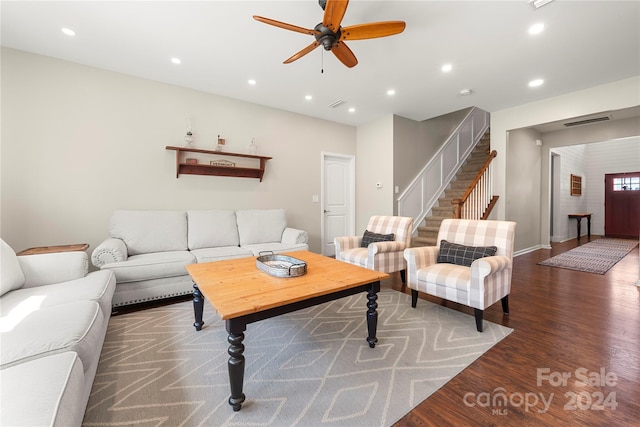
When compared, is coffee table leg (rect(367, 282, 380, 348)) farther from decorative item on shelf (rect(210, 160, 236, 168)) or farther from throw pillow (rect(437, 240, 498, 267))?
decorative item on shelf (rect(210, 160, 236, 168))

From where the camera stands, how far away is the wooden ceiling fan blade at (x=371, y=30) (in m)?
1.89

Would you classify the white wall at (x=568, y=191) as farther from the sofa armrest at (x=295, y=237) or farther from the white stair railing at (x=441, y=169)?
the sofa armrest at (x=295, y=237)

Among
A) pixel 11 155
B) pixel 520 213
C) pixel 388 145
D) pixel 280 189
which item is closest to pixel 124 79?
pixel 11 155

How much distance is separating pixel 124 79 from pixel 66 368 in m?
3.60

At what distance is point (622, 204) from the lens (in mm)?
7625

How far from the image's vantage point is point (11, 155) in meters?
2.81

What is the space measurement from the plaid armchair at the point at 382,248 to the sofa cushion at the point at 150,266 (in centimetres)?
187

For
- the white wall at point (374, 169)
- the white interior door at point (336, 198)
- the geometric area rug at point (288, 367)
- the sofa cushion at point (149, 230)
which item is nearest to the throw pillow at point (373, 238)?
the geometric area rug at point (288, 367)

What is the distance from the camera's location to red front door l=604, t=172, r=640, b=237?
7398mm

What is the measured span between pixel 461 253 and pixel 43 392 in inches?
114

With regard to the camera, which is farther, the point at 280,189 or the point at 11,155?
the point at 280,189

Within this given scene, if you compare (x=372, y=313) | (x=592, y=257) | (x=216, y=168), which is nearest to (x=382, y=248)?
(x=372, y=313)

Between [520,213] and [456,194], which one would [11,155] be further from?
[520,213]

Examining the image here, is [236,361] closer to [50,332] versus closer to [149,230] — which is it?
[50,332]
